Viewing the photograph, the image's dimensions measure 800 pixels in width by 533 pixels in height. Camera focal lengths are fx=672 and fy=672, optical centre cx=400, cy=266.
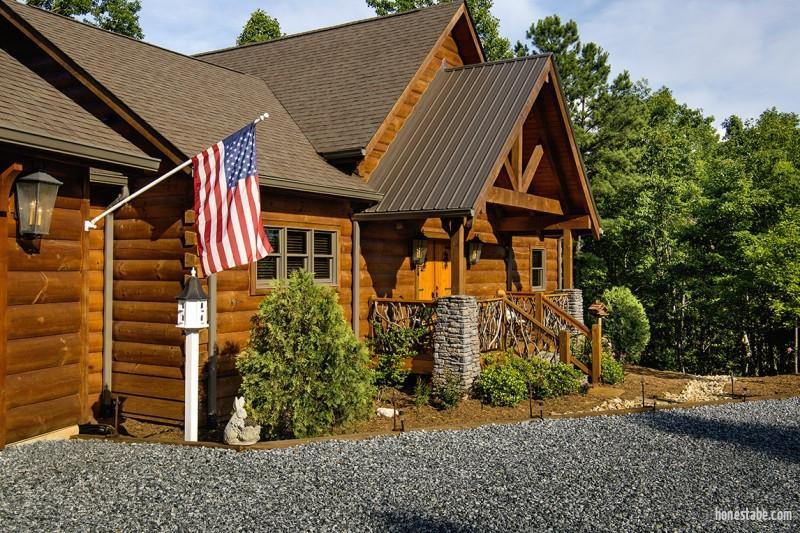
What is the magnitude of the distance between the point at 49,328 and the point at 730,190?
1951 centimetres

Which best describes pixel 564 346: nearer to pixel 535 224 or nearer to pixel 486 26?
pixel 535 224

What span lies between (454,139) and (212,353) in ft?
21.3

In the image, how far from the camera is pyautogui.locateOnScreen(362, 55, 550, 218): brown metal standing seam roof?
12148mm

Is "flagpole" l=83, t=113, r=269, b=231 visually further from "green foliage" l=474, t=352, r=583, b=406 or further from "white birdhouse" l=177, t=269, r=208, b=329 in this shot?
"green foliage" l=474, t=352, r=583, b=406

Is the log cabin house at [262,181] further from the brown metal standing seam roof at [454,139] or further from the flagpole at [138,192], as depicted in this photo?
the flagpole at [138,192]

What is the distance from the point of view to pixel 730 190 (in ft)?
68.3

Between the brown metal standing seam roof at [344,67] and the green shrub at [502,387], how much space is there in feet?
16.4

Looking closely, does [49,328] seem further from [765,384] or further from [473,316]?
[765,384]

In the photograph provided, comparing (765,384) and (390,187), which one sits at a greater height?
(390,187)

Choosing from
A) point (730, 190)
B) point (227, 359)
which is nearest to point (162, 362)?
point (227, 359)

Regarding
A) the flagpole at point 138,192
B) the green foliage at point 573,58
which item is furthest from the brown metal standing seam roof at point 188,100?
the green foliage at point 573,58

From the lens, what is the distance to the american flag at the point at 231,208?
7.89 m

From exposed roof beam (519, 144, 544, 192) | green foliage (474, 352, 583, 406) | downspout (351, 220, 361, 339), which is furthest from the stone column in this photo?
exposed roof beam (519, 144, 544, 192)

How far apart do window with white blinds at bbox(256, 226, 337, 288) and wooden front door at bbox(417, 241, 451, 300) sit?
283 centimetres
